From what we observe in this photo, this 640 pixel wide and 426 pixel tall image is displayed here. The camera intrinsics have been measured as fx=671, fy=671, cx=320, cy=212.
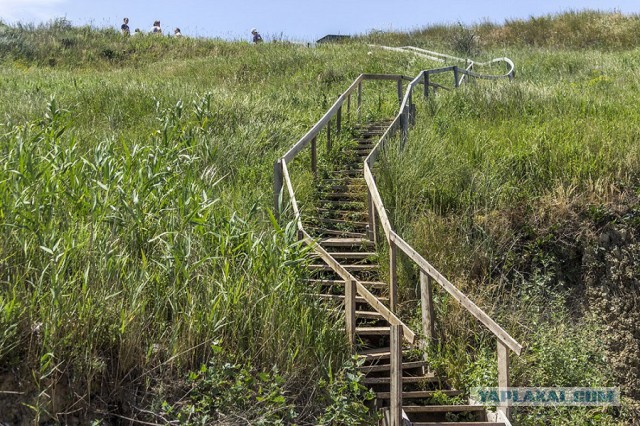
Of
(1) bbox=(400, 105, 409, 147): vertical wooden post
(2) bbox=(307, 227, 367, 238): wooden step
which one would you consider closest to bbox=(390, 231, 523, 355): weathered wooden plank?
(2) bbox=(307, 227, 367, 238): wooden step

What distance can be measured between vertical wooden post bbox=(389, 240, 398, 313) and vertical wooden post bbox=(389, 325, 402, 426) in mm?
2161

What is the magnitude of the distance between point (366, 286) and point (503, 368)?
3.00m

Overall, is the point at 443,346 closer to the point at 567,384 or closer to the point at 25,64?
the point at 567,384

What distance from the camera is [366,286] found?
9.98 meters

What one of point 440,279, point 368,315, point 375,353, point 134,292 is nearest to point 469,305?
point 440,279

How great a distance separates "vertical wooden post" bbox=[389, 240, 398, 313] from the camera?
9.02 meters

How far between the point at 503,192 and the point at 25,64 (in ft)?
79.8

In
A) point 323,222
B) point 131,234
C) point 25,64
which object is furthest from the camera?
point 25,64

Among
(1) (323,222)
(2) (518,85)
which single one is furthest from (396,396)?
(2) (518,85)

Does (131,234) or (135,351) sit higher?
(131,234)

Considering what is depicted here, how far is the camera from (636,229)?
11023 millimetres

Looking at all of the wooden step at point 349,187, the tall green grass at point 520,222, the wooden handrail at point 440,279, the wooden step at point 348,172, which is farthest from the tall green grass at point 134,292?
the wooden step at point 348,172

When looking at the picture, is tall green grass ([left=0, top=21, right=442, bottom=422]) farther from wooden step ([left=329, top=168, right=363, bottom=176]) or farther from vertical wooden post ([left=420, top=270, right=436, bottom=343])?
wooden step ([left=329, top=168, right=363, bottom=176])

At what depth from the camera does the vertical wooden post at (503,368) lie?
7.31 meters
